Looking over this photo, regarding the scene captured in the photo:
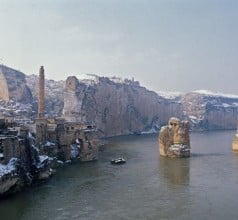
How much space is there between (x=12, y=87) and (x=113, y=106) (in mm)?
40377

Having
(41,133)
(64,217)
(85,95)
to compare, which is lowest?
(64,217)

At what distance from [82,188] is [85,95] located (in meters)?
97.6

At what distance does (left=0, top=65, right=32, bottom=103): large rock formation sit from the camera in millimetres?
139375

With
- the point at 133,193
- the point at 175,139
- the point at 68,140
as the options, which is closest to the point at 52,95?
the point at 175,139

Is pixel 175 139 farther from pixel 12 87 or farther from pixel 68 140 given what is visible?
pixel 12 87

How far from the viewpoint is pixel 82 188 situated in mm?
53000

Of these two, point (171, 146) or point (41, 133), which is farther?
point (171, 146)

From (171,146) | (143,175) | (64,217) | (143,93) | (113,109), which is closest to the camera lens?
(64,217)

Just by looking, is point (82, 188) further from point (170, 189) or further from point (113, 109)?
point (113, 109)

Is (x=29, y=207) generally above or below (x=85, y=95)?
below

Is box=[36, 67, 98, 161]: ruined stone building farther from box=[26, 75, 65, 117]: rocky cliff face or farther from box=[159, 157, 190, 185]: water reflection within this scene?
box=[26, 75, 65, 117]: rocky cliff face

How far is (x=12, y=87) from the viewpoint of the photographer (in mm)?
141625

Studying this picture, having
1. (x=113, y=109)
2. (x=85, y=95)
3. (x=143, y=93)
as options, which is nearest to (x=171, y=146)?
(x=85, y=95)

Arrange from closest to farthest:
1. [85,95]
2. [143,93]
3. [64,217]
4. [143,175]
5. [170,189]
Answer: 1. [64,217]
2. [170,189]
3. [143,175]
4. [85,95]
5. [143,93]
